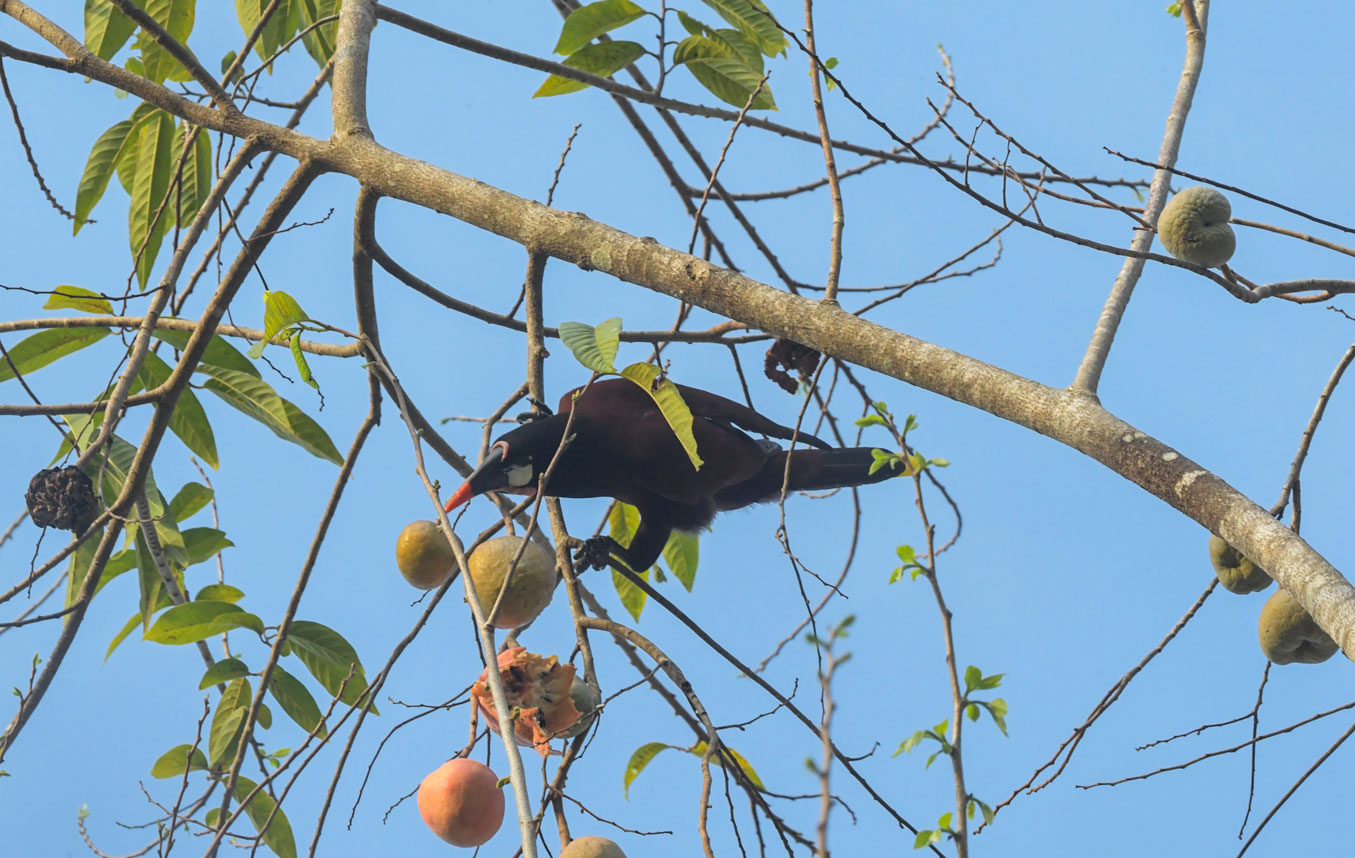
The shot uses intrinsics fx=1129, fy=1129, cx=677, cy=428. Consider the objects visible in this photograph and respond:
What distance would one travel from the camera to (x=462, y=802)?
1.66 meters

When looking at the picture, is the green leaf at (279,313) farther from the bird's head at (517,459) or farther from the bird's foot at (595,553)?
the bird's foot at (595,553)

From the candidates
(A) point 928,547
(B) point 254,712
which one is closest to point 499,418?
(B) point 254,712

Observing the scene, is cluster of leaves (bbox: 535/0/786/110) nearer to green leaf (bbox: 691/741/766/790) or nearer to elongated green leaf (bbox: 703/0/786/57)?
elongated green leaf (bbox: 703/0/786/57)

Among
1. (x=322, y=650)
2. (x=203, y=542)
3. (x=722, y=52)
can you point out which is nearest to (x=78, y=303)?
(x=203, y=542)

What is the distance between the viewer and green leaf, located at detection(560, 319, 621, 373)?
162cm

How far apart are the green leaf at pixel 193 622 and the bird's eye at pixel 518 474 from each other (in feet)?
1.95

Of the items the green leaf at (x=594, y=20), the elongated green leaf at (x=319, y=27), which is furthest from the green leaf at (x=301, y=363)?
the elongated green leaf at (x=319, y=27)

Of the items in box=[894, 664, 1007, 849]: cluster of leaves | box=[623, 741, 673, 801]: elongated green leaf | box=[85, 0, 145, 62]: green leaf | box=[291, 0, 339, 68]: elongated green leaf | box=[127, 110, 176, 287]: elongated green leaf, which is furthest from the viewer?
box=[291, 0, 339, 68]: elongated green leaf

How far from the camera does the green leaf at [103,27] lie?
2.48m

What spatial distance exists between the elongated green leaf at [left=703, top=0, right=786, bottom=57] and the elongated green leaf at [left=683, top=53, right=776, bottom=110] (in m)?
0.06

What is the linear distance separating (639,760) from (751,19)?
1.51m

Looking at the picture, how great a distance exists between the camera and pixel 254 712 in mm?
2105

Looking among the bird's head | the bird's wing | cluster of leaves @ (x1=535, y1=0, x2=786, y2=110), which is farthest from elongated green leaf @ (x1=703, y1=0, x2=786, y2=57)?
the bird's head

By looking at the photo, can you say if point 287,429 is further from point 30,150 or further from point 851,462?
point 851,462
